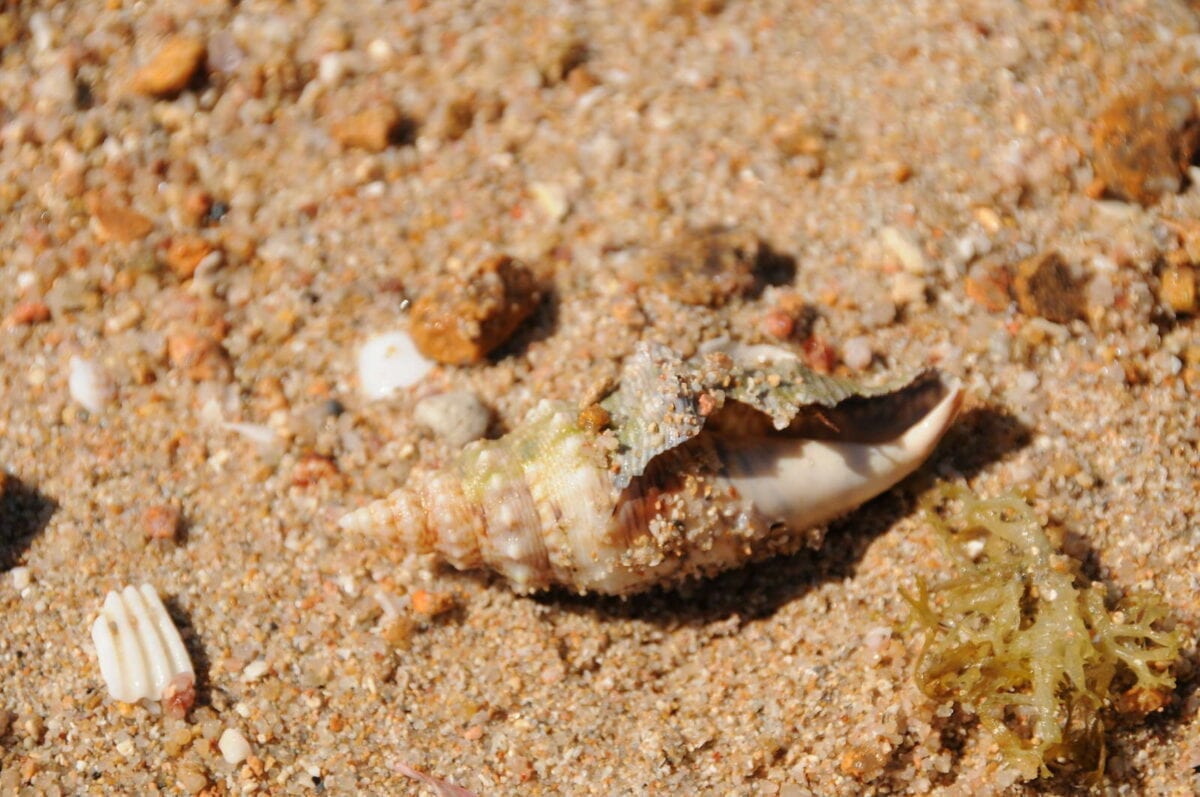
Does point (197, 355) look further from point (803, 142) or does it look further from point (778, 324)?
point (803, 142)

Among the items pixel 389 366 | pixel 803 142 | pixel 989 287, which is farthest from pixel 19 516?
pixel 989 287

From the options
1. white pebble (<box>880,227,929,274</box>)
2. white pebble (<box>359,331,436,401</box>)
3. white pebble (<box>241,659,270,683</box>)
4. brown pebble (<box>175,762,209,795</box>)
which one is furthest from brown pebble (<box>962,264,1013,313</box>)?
brown pebble (<box>175,762,209,795</box>)

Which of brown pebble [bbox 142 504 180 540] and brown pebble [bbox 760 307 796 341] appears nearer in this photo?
brown pebble [bbox 142 504 180 540]

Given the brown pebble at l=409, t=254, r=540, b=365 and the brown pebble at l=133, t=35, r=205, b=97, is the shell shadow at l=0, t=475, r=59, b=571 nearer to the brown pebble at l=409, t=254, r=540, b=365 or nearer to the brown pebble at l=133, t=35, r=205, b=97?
the brown pebble at l=409, t=254, r=540, b=365

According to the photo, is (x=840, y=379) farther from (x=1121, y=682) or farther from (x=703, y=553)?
(x=1121, y=682)

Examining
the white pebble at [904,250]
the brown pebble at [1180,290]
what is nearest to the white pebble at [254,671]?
the white pebble at [904,250]

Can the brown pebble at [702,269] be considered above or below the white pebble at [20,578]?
above

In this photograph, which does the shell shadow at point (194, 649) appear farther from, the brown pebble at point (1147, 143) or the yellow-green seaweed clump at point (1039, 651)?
the brown pebble at point (1147, 143)
